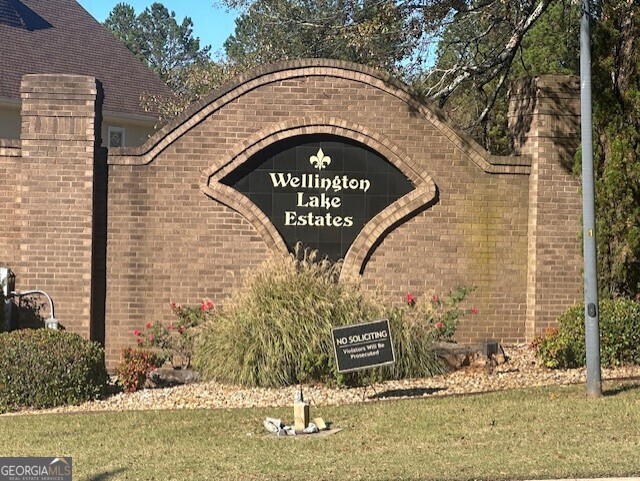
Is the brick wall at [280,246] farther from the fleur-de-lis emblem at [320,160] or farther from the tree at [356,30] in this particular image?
the tree at [356,30]

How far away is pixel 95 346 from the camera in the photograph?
12633 mm

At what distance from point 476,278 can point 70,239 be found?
19.6ft

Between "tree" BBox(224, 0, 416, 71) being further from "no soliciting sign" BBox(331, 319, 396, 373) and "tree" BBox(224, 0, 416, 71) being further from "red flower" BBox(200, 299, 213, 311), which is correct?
"no soliciting sign" BBox(331, 319, 396, 373)

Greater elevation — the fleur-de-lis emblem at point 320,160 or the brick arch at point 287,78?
the brick arch at point 287,78

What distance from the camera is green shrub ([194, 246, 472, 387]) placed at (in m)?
12.3

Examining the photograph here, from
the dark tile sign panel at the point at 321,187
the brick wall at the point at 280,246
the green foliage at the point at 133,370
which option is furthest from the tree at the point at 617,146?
the green foliage at the point at 133,370

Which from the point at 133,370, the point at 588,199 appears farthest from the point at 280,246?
the point at 588,199

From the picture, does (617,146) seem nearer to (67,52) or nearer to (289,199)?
(289,199)

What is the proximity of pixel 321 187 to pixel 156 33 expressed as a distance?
50710 millimetres

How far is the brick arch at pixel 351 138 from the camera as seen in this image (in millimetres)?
14992

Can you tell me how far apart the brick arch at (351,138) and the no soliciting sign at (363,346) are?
11.6 ft

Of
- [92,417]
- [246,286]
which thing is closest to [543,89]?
[246,286]

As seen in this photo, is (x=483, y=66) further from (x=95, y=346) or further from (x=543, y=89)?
(x=95, y=346)

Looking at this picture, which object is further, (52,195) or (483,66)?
(483,66)
